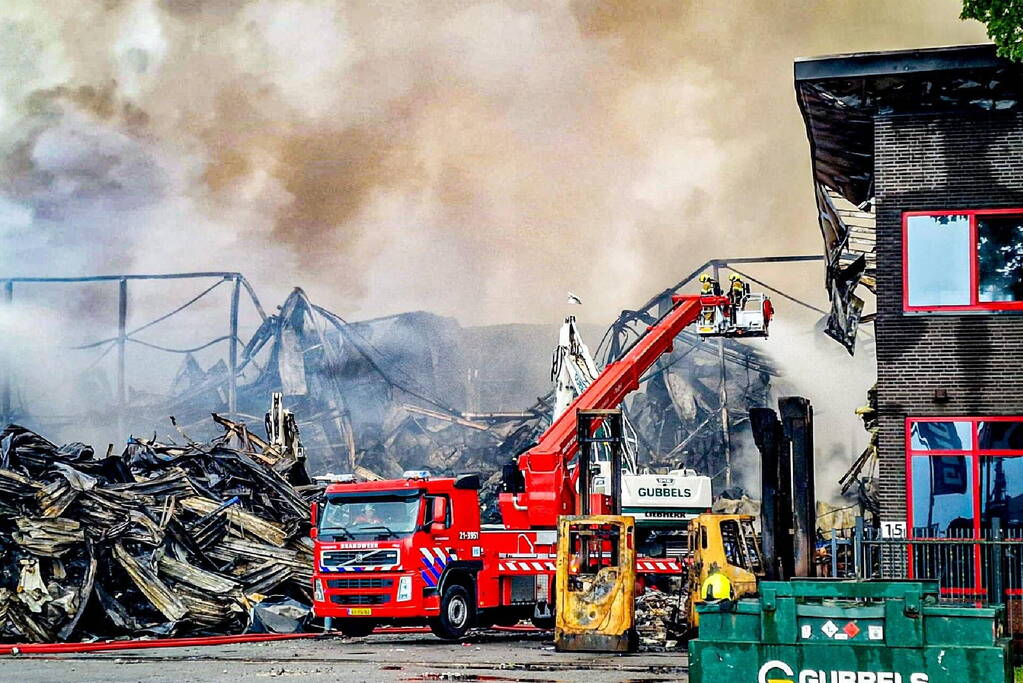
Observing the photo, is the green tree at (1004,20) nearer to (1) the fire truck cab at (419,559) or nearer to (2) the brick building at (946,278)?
(2) the brick building at (946,278)

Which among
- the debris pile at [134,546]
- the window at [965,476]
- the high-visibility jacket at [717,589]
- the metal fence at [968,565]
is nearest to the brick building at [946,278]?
the window at [965,476]

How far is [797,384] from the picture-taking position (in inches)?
1619

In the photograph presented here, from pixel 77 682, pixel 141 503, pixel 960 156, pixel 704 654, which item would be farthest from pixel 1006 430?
pixel 141 503

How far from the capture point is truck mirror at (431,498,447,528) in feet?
64.9

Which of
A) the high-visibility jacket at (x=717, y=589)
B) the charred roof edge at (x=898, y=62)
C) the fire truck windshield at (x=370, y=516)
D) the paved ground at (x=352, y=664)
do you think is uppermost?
the charred roof edge at (x=898, y=62)

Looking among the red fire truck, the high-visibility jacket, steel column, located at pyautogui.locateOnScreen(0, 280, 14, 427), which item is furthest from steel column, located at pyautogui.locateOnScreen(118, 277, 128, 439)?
the high-visibility jacket

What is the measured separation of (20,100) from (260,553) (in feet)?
111

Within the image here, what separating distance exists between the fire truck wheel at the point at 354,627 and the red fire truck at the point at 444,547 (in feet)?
0.06

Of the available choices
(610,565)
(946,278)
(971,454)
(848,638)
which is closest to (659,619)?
(610,565)

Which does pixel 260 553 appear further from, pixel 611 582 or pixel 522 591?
pixel 611 582

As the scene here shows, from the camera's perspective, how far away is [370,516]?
789 inches

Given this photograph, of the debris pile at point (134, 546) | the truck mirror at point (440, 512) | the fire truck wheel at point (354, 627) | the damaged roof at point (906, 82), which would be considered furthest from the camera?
the debris pile at point (134, 546)

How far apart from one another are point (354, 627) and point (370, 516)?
68.9 inches

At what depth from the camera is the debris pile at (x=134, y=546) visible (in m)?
21.2
